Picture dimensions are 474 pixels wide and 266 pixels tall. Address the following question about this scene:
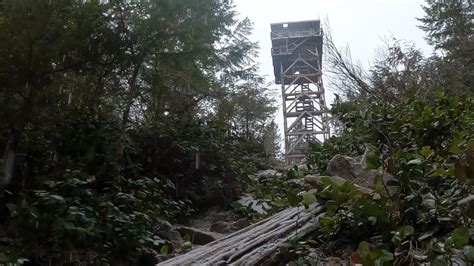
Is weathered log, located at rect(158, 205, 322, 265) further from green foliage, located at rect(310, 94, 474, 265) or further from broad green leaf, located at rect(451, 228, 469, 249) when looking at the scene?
broad green leaf, located at rect(451, 228, 469, 249)

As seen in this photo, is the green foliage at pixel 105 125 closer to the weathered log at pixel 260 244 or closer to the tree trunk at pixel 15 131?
the tree trunk at pixel 15 131

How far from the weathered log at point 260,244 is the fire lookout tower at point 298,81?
26.0 feet

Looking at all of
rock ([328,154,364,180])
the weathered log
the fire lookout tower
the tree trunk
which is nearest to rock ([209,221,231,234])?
rock ([328,154,364,180])

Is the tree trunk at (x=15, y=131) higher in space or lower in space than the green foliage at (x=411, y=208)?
higher

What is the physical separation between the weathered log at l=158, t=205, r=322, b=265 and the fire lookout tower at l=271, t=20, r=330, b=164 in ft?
26.0

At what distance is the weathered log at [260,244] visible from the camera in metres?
1.82

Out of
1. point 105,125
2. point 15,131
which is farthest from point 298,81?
point 15,131

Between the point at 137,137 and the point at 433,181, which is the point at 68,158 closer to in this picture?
the point at 137,137

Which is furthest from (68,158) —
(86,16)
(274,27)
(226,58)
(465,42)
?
(274,27)

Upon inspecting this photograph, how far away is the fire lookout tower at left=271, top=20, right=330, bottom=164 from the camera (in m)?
Answer: 10.3

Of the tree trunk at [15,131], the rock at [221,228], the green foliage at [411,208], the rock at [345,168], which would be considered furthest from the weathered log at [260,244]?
the tree trunk at [15,131]

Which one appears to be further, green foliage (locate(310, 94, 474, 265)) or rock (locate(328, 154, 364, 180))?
rock (locate(328, 154, 364, 180))

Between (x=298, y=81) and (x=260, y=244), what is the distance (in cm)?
928

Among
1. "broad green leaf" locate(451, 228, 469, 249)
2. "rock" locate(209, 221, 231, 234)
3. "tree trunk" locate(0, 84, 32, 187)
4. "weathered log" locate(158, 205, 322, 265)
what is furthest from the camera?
"rock" locate(209, 221, 231, 234)
